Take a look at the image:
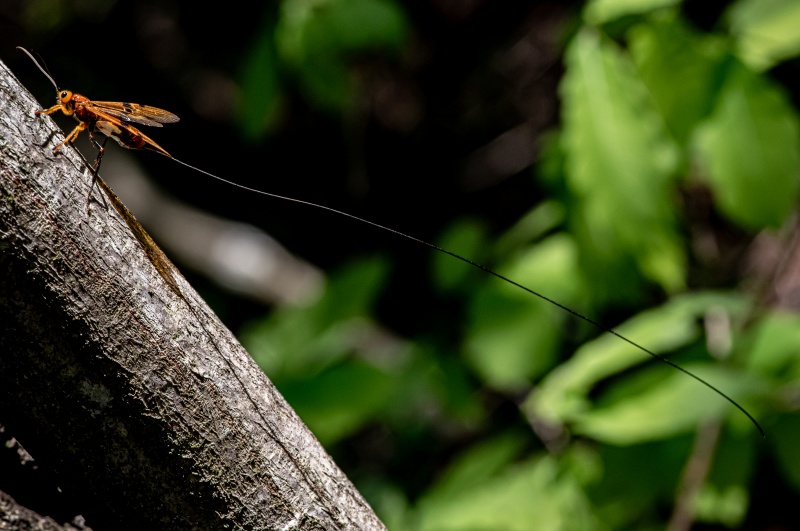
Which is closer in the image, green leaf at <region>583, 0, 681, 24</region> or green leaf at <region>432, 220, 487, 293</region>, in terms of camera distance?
green leaf at <region>583, 0, 681, 24</region>

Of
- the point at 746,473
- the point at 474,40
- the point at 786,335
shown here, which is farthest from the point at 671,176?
the point at 474,40

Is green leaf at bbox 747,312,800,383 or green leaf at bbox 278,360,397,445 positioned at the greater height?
green leaf at bbox 278,360,397,445

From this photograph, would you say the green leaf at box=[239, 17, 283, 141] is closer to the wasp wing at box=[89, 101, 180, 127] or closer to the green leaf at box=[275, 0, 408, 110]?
the green leaf at box=[275, 0, 408, 110]

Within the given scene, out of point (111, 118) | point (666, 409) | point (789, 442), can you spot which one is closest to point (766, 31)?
point (666, 409)

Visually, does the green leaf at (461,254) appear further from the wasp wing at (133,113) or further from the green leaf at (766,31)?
the wasp wing at (133,113)

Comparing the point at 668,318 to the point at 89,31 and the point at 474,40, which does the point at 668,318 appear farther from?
the point at 89,31

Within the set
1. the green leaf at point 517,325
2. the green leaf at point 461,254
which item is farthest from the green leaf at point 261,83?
the green leaf at point 517,325

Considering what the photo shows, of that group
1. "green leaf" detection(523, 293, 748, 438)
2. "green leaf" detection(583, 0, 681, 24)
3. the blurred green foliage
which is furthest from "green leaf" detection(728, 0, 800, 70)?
"green leaf" detection(523, 293, 748, 438)
